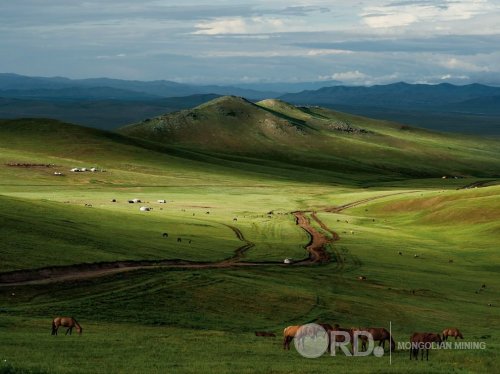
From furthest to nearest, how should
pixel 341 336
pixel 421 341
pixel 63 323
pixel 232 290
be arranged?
pixel 232 290
pixel 63 323
pixel 341 336
pixel 421 341

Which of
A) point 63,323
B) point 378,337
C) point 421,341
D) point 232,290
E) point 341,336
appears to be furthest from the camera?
point 232,290

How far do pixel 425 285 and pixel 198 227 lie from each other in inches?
1449

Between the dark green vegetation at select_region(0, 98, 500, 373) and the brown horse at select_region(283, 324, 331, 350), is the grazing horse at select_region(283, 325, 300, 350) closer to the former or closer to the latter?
the brown horse at select_region(283, 324, 331, 350)

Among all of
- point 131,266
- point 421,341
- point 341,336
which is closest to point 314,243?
point 131,266

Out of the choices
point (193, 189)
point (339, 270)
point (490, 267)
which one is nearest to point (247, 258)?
point (339, 270)

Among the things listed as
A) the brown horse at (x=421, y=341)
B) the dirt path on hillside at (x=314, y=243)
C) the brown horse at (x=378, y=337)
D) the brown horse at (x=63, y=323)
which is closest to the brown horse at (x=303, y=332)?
the brown horse at (x=378, y=337)

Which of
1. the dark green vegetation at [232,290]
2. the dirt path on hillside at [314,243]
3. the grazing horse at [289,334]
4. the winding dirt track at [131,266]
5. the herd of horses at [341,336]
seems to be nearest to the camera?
the dark green vegetation at [232,290]

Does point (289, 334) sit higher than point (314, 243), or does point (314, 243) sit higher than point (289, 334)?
point (289, 334)

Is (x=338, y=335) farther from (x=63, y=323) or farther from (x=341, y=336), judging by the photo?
(x=63, y=323)

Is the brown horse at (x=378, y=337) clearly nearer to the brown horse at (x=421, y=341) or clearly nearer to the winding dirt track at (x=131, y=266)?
the brown horse at (x=421, y=341)

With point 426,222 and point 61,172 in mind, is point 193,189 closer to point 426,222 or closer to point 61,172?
point 61,172

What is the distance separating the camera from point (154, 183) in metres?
184

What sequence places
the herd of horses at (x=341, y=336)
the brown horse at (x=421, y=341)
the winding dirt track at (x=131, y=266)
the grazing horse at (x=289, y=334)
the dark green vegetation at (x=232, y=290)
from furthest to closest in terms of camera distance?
1. the winding dirt track at (x=131, y=266)
2. the grazing horse at (x=289, y=334)
3. the herd of horses at (x=341, y=336)
4. the brown horse at (x=421, y=341)
5. the dark green vegetation at (x=232, y=290)

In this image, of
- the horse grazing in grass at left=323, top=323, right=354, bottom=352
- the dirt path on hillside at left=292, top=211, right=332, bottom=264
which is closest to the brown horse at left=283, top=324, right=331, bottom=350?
the horse grazing in grass at left=323, top=323, right=354, bottom=352
